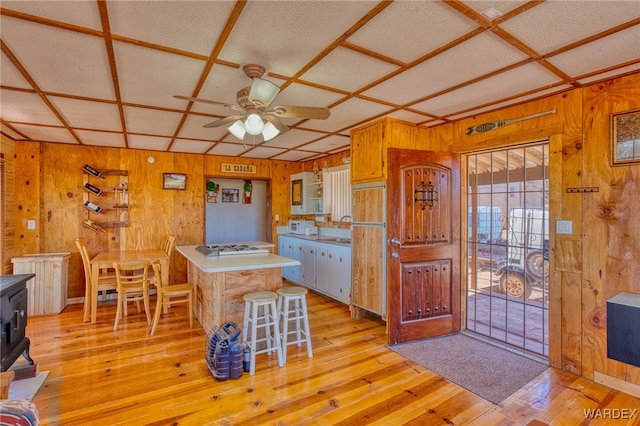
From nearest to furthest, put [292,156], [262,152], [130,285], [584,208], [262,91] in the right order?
[262,91] → [584,208] → [130,285] → [262,152] → [292,156]

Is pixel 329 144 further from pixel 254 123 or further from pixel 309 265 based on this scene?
pixel 254 123

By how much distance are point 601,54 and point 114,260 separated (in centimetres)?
518

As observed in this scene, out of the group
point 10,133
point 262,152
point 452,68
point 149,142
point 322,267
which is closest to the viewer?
point 452,68

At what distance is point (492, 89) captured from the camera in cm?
271

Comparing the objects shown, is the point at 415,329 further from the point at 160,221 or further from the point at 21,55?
the point at 160,221

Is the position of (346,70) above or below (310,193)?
above

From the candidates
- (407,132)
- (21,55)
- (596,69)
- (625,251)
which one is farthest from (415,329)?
(21,55)

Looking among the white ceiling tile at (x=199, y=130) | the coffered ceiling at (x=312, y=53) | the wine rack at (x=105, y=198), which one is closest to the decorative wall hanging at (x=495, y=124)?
the coffered ceiling at (x=312, y=53)

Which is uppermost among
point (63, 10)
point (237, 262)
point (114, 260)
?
point (63, 10)

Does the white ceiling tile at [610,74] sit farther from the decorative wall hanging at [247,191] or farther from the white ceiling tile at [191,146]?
the decorative wall hanging at [247,191]

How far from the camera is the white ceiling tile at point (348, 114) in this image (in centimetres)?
310

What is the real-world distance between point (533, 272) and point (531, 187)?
1003 millimetres

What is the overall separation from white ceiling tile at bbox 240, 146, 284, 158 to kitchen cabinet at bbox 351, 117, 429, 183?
1.79 metres

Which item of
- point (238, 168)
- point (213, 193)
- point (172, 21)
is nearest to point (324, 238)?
point (238, 168)
